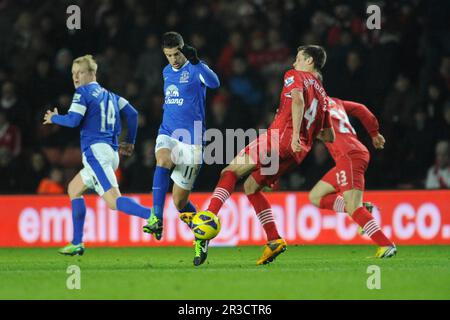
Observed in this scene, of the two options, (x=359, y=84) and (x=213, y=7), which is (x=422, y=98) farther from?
(x=213, y=7)

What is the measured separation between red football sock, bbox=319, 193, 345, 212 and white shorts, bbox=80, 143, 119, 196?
7.14 ft

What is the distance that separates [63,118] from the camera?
9266 millimetres

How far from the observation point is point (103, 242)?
12859 mm

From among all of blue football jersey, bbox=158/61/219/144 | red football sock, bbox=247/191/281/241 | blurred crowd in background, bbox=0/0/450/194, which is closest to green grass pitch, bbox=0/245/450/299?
red football sock, bbox=247/191/281/241

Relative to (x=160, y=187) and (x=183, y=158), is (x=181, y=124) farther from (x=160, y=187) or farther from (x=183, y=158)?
(x=160, y=187)

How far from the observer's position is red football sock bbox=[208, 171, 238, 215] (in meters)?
8.37

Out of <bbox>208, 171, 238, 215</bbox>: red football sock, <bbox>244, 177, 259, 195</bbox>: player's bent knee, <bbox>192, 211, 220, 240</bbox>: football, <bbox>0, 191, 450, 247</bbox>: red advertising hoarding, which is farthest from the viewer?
<bbox>0, 191, 450, 247</bbox>: red advertising hoarding

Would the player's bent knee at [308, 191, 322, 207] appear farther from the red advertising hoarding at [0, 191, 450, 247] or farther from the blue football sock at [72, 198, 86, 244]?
the blue football sock at [72, 198, 86, 244]

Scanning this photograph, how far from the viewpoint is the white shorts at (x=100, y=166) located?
379 inches

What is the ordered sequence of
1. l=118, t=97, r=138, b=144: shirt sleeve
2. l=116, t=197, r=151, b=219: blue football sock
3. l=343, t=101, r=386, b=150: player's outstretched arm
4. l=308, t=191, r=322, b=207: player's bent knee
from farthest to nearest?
1. l=308, t=191, r=322, b=207: player's bent knee
2. l=118, t=97, r=138, b=144: shirt sleeve
3. l=343, t=101, r=386, b=150: player's outstretched arm
4. l=116, t=197, r=151, b=219: blue football sock

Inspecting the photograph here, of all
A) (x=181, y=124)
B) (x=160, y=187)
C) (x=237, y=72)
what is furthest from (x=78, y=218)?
(x=237, y=72)

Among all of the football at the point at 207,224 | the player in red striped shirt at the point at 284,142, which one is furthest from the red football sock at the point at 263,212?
the football at the point at 207,224

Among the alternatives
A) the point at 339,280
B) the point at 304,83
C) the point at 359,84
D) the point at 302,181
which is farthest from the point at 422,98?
the point at 339,280

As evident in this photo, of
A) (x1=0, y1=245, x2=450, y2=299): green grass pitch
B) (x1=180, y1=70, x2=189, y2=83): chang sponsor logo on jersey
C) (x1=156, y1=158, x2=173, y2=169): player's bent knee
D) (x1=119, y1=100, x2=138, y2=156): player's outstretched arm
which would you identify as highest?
(x1=180, y1=70, x2=189, y2=83): chang sponsor logo on jersey
